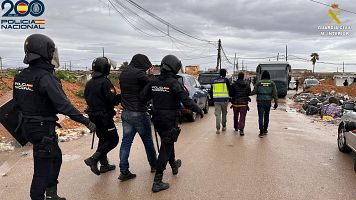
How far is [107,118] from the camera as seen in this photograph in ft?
16.9

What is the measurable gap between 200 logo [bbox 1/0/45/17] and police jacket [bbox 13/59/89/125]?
41.3ft

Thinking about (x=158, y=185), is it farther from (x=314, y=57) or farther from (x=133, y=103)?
(x=314, y=57)

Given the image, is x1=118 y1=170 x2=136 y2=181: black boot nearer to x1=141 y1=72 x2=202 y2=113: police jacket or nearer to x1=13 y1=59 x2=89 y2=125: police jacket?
x1=141 y1=72 x2=202 y2=113: police jacket

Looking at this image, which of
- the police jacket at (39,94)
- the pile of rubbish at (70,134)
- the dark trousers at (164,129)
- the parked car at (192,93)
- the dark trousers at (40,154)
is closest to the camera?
the police jacket at (39,94)

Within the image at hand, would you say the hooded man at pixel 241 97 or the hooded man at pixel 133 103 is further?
the hooded man at pixel 241 97

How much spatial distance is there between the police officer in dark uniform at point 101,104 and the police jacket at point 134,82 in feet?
0.65

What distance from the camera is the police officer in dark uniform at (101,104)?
510 cm

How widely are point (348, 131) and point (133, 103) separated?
4593mm

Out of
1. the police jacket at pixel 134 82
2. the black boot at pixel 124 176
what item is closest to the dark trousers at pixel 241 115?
the police jacket at pixel 134 82

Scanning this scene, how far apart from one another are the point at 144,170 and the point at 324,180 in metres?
2.98

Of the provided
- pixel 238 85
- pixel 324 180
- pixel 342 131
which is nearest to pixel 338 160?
pixel 342 131

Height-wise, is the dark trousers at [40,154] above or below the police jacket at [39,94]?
below

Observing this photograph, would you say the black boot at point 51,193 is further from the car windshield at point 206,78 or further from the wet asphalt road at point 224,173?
the car windshield at point 206,78

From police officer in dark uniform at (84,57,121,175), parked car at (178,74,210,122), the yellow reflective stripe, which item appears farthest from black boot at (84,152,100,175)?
parked car at (178,74,210,122)
